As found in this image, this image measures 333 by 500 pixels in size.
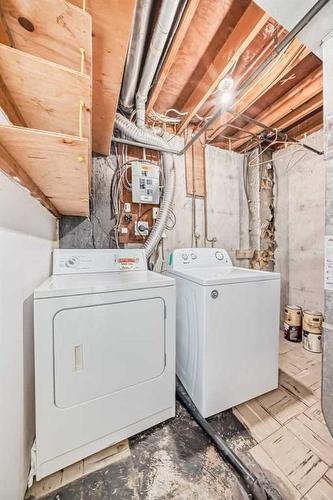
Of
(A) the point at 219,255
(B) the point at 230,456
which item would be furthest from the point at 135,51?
(B) the point at 230,456

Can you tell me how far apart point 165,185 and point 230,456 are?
Result: 213cm

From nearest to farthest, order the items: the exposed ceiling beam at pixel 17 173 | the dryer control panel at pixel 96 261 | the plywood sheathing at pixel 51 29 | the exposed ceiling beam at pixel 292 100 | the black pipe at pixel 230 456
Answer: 1. the plywood sheathing at pixel 51 29
2. the exposed ceiling beam at pixel 17 173
3. the black pipe at pixel 230 456
4. the dryer control panel at pixel 96 261
5. the exposed ceiling beam at pixel 292 100

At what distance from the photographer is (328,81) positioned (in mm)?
1093

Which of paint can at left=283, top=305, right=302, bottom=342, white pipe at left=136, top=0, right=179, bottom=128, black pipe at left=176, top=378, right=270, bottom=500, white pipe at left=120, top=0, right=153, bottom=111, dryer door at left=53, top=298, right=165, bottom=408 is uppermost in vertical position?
white pipe at left=120, top=0, right=153, bottom=111

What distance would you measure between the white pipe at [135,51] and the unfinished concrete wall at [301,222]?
2059 mm

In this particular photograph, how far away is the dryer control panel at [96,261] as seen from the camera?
1.63 metres

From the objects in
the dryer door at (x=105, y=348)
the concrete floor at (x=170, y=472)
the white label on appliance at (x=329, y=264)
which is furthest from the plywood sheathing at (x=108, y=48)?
the concrete floor at (x=170, y=472)

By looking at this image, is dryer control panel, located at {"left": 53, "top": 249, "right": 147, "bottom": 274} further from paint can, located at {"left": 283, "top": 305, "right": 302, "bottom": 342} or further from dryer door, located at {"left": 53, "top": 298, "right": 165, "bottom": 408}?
paint can, located at {"left": 283, "top": 305, "right": 302, "bottom": 342}

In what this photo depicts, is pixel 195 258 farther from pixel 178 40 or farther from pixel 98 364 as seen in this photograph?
pixel 178 40

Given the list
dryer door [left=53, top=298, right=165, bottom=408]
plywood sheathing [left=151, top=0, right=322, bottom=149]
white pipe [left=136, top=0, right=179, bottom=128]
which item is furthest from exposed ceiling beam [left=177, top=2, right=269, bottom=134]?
dryer door [left=53, top=298, right=165, bottom=408]

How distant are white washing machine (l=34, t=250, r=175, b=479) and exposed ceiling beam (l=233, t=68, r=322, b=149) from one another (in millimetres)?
2105

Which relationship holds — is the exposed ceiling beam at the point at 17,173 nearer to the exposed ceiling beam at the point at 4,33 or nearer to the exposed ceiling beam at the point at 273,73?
the exposed ceiling beam at the point at 4,33

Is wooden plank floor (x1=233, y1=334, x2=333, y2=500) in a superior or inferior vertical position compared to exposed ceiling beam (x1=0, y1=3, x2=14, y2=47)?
inferior

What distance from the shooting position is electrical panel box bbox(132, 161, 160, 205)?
2.10 metres
